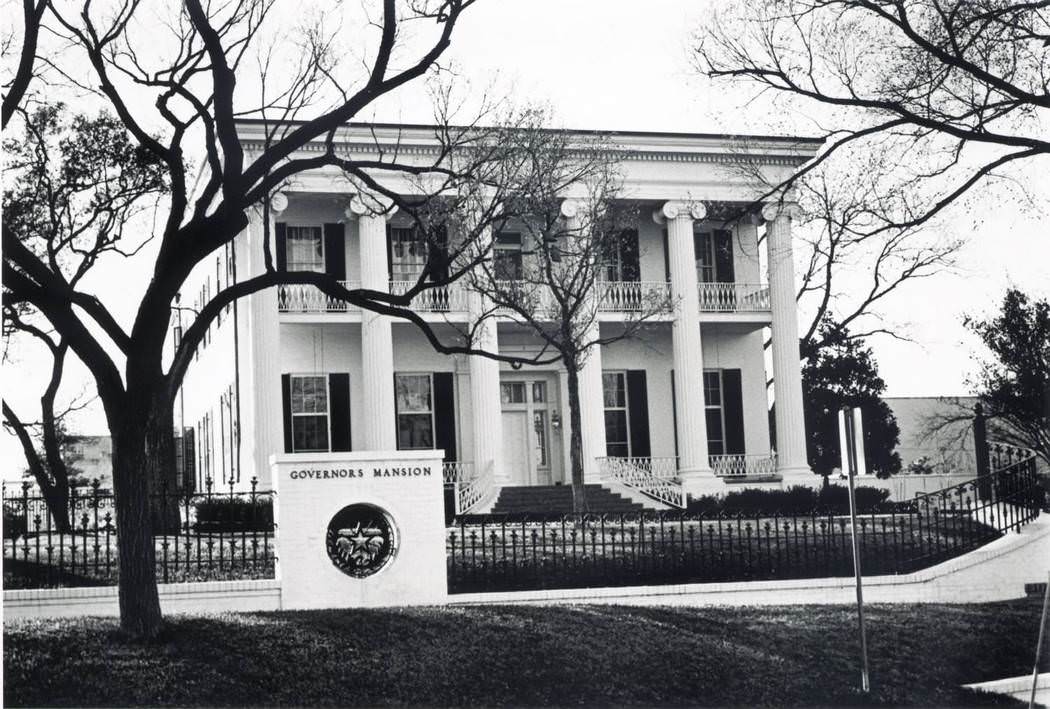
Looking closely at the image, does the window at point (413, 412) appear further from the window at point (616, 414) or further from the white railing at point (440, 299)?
the window at point (616, 414)

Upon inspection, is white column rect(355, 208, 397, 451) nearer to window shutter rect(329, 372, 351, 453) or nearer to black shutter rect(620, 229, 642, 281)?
window shutter rect(329, 372, 351, 453)

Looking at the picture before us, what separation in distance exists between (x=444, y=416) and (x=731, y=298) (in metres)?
6.69

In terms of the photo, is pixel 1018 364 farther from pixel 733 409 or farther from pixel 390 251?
pixel 390 251

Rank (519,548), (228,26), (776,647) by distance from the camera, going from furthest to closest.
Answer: (519,548) → (228,26) → (776,647)

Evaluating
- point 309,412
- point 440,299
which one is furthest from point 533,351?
point 309,412

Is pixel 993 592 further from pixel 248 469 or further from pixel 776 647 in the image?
pixel 248 469

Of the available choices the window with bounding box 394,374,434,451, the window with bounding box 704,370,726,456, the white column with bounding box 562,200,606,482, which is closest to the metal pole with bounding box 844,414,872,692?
the white column with bounding box 562,200,606,482

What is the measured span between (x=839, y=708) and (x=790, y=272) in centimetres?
1703

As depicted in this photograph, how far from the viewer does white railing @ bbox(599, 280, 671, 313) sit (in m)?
26.8

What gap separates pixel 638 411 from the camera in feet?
92.3

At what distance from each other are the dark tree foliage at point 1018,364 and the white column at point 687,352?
7.16m

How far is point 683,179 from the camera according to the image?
2742cm

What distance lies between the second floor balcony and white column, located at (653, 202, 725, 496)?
1.18 ft

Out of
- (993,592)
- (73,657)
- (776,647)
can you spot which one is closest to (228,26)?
(73,657)
